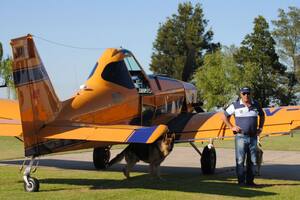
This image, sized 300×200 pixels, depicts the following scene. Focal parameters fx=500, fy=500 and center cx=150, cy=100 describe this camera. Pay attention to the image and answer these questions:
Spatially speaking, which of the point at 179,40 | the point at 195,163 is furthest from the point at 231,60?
the point at 195,163

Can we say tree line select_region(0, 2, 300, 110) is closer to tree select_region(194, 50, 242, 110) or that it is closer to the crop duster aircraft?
tree select_region(194, 50, 242, 110)

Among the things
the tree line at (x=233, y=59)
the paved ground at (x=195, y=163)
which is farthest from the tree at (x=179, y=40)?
the paved ground at (x=195, y=163)

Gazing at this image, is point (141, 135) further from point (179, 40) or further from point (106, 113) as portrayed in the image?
point (179, 40)

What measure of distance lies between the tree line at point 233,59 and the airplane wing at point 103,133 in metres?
47.0

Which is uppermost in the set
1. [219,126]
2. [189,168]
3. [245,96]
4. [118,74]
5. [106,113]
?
[118,74]

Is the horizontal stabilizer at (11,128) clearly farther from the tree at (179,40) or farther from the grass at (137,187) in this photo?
the tree at (179,40)

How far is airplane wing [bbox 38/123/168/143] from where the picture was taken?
785cm

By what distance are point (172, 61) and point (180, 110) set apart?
2228 inches

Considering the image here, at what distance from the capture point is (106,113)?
1012 cm

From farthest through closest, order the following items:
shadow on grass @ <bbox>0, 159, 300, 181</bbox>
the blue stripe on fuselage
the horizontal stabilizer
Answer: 1. shadow on grass @ <bbox>0, 159, 300, 181</bbox>
2. the horizontal stabilizer
3. the blue stripe on fuselage

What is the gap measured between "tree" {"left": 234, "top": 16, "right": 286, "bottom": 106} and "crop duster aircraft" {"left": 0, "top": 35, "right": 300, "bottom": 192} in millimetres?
49424

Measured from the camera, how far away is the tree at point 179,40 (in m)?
69.0

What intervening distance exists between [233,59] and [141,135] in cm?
5646

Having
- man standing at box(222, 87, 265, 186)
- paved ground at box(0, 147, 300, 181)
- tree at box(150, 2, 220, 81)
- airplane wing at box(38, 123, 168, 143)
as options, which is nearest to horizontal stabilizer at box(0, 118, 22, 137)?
airplane wing at box(38, 123, 168, 143)
